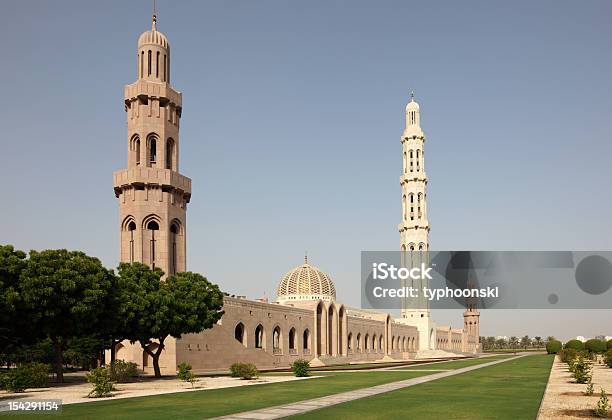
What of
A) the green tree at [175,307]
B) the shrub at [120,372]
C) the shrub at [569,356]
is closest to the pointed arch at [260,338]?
the green tree at [175,307]

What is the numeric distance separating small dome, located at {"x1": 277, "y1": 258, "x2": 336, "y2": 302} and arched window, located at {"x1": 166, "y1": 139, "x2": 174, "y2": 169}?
39.4 metres

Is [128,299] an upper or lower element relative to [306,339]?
upper

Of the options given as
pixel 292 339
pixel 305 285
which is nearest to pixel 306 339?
pixel 292 339

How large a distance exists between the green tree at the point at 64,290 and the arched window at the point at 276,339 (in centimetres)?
3410

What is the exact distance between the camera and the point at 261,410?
19.7 metres

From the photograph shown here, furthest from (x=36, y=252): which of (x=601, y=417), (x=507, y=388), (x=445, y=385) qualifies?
(x=601, y=417)

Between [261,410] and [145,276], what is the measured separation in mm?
22330

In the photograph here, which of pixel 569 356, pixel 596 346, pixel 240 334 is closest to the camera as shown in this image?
pixel 569 356

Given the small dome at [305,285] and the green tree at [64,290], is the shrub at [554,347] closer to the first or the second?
the small dome at [305,285]

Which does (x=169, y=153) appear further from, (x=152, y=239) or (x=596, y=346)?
(x=596, y=346)

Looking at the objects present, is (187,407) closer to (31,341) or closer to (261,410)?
(261,410)

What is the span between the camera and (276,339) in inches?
2763

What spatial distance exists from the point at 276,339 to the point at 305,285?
73.4 ft

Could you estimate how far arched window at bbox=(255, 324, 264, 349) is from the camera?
212ft
